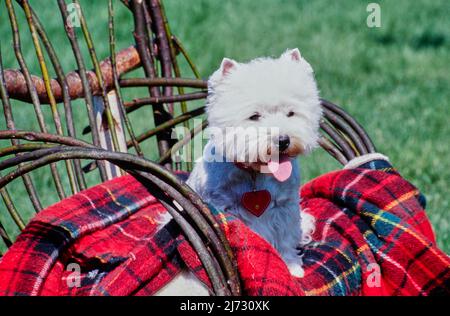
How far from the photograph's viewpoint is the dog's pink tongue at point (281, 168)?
8.00 ft

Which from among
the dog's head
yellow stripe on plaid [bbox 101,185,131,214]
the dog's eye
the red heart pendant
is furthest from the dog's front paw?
yellow stripe on plaid [bbox 101,185,131,214]

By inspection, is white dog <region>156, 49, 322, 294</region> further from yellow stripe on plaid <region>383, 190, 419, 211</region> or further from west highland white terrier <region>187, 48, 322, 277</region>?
yellow stripe on plaid <region>383, 190, 419, 211</region>

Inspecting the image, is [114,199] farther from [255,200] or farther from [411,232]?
[411,232]

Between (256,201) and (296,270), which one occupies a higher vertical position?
(256,201)

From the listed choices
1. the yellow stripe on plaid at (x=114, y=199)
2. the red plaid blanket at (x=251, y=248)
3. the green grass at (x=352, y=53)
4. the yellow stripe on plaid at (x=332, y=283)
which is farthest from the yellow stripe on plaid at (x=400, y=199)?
the green grass at (x=352, y=53)

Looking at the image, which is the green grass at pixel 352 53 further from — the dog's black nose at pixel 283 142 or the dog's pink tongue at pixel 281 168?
the dog's black nose at pixel 283 142

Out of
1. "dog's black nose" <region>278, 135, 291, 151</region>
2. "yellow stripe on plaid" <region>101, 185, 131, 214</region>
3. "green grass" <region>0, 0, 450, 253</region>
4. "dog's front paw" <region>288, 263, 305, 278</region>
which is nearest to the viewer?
"dog's black nose" <region>278, 135, 291, 151</region>

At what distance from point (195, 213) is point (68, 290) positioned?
589 mm

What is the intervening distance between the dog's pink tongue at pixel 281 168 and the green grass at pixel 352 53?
69.4 inches

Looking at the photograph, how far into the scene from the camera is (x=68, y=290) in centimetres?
224

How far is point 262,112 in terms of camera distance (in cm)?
242

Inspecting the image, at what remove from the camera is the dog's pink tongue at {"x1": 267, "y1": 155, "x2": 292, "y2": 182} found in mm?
2439

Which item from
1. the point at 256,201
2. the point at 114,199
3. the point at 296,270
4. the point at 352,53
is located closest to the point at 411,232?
the point at 296,270

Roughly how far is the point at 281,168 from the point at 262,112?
19cm
